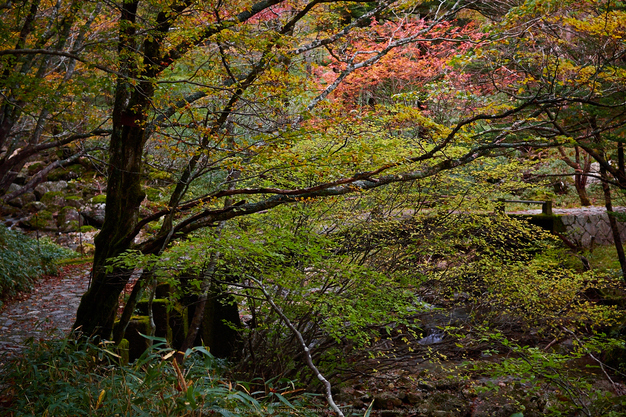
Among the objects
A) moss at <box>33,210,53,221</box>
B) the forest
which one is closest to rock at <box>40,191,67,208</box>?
moss at <box>33,210,53,221</box>

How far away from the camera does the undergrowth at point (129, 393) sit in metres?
2.22

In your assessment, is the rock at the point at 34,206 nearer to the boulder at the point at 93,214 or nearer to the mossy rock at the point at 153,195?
the boulder at the point at 93,214

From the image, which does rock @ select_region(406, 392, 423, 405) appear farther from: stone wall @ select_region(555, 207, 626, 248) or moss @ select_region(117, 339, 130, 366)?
stone wall @ select_region(555, 207, 626, 248)

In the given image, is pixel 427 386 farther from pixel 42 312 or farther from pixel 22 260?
pixel 22 260

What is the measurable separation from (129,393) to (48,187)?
53.4 ft

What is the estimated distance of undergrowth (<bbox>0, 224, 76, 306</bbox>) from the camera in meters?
8.34

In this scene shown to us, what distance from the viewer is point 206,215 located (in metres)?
4.94

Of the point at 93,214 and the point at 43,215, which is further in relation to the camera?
the point at 93,214

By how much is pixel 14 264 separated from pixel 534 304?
9.82 m

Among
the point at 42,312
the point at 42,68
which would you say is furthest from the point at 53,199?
the point at 42,68

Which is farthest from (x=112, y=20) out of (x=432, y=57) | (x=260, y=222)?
(x=432, y=57)

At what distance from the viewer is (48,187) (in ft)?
52.4

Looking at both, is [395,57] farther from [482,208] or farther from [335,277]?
[335,277]

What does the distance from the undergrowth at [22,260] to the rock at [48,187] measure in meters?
4.21
